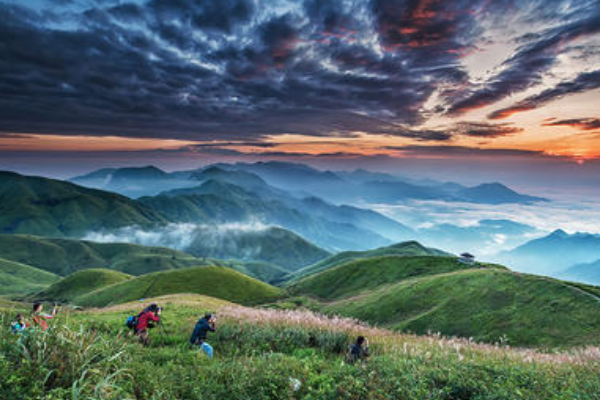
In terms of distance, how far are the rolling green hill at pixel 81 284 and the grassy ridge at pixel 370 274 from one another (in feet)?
305

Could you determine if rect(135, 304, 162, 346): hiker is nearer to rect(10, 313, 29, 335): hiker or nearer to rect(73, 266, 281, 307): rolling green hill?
rect(10, 313, 29, 335): hiker

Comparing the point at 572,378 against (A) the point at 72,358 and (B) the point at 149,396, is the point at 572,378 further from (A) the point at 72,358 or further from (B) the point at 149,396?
(A) the point at 72,358

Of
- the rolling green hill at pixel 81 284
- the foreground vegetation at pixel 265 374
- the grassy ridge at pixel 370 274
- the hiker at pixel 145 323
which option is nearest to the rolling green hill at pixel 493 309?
the foreground vegetation at pixel 265 374

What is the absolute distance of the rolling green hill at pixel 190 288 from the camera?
295ft

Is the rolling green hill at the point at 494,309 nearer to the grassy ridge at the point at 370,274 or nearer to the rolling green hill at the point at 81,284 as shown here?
the grassy ridge at the point at 370,274

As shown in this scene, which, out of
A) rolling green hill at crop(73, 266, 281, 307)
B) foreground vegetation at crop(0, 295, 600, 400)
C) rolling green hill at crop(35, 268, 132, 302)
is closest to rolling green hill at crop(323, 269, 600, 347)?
foreground vegetation at crop(0, 295, 600, 400)

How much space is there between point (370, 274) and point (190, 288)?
58.3m

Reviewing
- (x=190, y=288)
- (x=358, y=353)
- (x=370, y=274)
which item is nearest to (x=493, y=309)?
(x=358, y=353)

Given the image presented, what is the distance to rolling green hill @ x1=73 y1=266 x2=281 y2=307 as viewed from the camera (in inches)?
3536

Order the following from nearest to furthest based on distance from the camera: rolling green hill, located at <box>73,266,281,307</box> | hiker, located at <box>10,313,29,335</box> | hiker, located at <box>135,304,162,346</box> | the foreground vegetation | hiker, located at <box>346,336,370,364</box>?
the foreground vegetation, hiker, located at <box>10,313,29,335</box>, hiker, located at <box>346,336,370,364</box>, hiker, located at <box>135,304,162,346</box>, rolling green hill, located at <box>73,266,281,307</box>

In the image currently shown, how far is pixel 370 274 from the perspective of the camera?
94562 millimetres

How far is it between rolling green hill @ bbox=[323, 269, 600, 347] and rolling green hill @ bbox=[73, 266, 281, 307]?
160 ft

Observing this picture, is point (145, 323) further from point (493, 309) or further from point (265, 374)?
point (493, 309)

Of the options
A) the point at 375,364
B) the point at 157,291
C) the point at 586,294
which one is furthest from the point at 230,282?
the point at 375,364
